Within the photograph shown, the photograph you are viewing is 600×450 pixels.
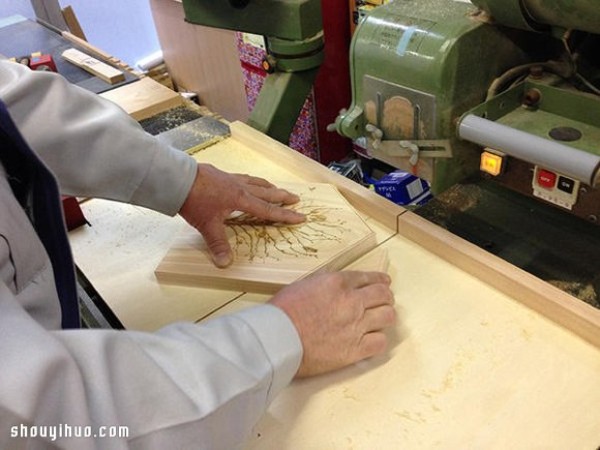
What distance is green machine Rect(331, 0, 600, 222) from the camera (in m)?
0.75

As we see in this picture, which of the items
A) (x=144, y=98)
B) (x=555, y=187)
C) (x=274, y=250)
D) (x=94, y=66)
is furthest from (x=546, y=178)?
(x=94, y=66)

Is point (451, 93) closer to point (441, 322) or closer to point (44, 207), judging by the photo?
point (441, 322)

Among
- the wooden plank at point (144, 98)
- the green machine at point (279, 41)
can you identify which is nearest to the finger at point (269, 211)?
the green machine at point (279, 41)

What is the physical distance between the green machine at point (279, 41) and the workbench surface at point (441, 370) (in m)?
0.52

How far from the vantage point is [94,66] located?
1935 mm

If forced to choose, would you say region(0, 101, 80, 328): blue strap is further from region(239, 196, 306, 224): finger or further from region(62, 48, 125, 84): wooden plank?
region(62, 48, 125, 84): wooden plank

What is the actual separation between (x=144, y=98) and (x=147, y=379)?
50.2 inches

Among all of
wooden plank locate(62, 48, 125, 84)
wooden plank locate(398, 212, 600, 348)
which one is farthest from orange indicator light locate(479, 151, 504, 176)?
wooden plank locate(62, 48, 125, 84)

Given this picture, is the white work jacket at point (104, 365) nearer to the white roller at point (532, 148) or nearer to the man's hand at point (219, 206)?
the man's hand at point (219, 206)

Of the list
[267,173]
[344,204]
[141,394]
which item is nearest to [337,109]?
[267,173]

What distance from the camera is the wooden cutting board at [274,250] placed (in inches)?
34.4

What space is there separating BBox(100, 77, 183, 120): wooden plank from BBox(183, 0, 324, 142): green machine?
313 millimetres

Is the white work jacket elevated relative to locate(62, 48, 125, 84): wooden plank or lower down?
elevated

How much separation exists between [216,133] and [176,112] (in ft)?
0.84
